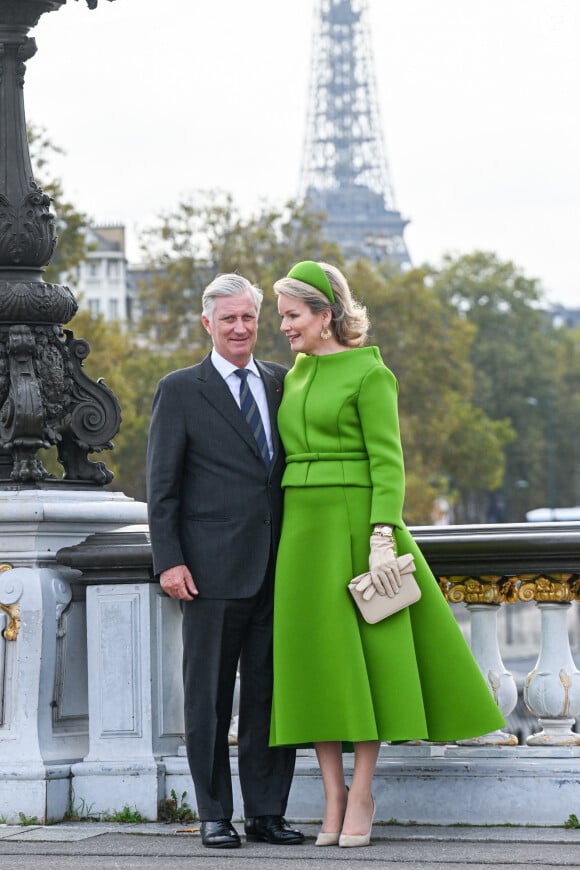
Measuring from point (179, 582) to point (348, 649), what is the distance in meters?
0.65

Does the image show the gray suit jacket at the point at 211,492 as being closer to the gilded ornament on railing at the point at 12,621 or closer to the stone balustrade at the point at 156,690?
the stone balustrade at the point at 156,690

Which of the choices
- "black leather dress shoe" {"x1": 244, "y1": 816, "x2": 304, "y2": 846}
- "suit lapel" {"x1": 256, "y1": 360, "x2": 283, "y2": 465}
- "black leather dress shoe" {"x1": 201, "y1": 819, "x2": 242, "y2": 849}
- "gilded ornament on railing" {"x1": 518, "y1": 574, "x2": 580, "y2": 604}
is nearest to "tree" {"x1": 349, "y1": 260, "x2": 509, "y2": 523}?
"gilded ornament on railing" {"x1": 518, "y1": 574, "x2": 580, "y2": 604}

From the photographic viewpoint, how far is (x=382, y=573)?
6.67 m

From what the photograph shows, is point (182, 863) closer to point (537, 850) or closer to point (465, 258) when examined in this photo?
point (537, 850)

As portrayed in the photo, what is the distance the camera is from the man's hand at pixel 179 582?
6.86 m

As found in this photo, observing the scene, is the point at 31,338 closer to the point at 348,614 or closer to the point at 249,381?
the point at 249,381

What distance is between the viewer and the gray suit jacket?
22.6 feet

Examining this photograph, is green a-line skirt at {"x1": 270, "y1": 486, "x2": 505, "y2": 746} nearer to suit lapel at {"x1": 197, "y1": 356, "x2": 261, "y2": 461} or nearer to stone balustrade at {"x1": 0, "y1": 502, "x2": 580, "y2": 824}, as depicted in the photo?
suit lapel at {"x1": 197, "y1": 356, "x2": 261, "y2": 461}

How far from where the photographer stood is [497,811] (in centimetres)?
713

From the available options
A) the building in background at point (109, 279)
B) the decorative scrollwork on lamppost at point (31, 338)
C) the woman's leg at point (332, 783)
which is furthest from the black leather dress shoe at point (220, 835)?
the building in background at point (109, 279)

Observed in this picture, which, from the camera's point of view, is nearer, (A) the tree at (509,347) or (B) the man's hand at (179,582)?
(B) the man's hand at (179,582)

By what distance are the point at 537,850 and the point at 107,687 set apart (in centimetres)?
198

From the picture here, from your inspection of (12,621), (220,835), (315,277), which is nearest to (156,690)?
(12,621)

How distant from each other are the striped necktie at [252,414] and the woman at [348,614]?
121 mm
